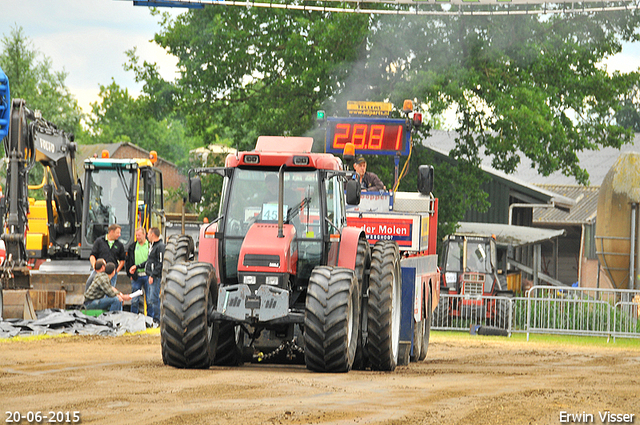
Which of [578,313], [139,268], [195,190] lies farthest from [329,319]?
[578,313]

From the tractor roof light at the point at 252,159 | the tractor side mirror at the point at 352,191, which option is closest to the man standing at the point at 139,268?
the tractor roof light at the point at 252,159

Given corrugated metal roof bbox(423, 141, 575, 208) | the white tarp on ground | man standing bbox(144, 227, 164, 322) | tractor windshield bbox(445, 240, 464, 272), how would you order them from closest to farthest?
the white tarp on ground < man standing bbox(144, 227, 164, 322) < tractor windshield bbox(445, 240, 464, 272) < corrugated metal roof bbox(423, 141, 575, 208)

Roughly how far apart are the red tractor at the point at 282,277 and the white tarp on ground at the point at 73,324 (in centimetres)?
389

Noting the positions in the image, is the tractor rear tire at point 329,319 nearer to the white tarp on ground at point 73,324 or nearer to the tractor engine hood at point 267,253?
the tractor engine hood at point 267,253

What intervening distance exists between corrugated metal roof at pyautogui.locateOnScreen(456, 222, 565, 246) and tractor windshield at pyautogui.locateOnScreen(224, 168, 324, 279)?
2093cm

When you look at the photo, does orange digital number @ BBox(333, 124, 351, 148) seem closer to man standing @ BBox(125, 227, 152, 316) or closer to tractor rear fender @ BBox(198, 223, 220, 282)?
man standing @ BBox(125, 227, 152, 316)

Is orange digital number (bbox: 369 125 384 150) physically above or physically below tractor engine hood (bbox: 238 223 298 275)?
above

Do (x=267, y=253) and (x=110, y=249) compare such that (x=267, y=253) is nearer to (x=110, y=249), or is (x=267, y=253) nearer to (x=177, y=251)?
(x=177, y=251)

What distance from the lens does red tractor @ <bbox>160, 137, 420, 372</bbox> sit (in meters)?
9.77

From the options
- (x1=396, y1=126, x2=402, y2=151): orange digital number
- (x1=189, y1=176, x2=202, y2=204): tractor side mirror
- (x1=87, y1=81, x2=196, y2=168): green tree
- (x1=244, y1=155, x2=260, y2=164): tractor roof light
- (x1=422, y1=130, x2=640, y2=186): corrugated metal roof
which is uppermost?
(x1=87, y1=81, x2=196, y2=168): green tree

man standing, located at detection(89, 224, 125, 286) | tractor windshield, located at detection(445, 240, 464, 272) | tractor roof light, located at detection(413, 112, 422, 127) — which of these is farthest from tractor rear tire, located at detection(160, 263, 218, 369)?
tractor windshield, located at detection(445, 240, 464, 272)

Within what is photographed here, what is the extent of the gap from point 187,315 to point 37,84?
4043cm

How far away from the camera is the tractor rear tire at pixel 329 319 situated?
9.62 metres

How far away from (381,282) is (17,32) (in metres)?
38.5
